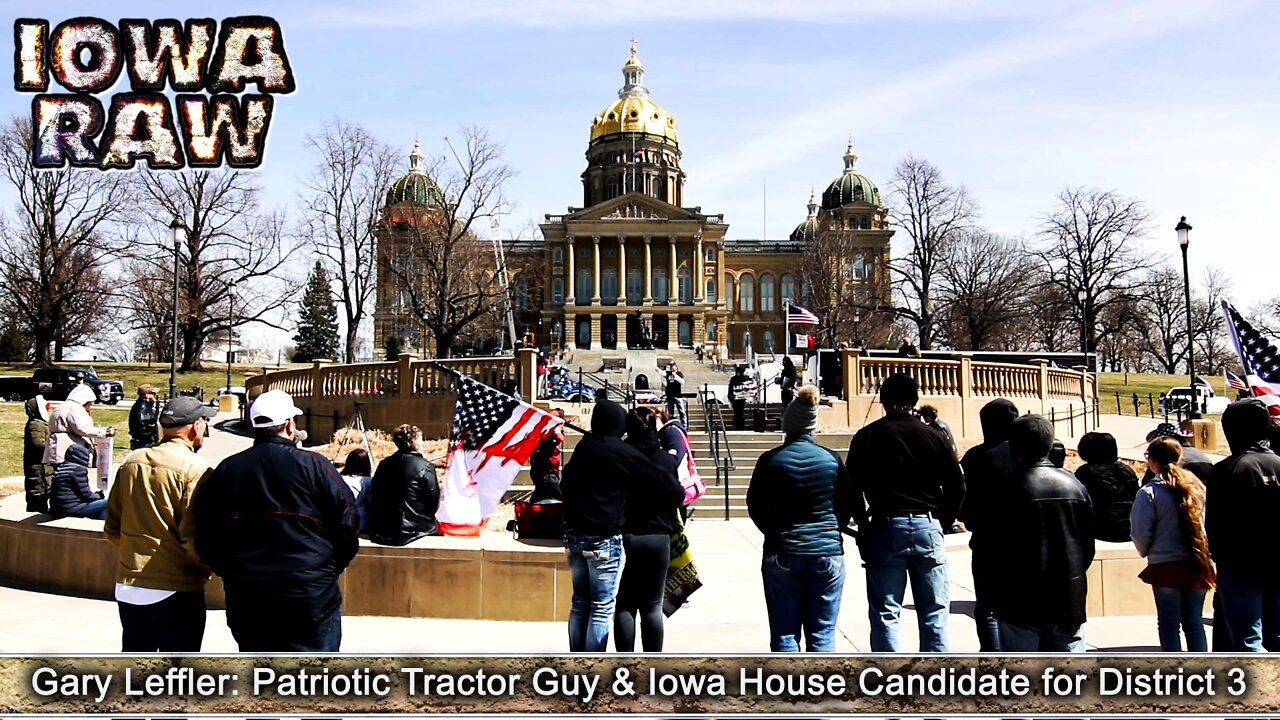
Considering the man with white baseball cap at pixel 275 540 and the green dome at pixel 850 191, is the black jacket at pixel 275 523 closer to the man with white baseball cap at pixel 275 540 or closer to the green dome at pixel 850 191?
the man with white baseball cap at pixel 275 540

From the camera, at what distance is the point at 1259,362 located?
10695mm

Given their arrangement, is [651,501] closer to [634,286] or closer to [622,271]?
[622,271]

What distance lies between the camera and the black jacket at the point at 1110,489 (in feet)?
27.4

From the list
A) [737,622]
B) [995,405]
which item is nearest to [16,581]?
[737,622]

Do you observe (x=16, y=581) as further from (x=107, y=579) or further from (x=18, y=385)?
(x=18, y=385)

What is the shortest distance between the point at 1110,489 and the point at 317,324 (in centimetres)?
8127

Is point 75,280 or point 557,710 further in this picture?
point 75,280

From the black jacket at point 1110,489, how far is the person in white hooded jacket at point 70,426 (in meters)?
9.35

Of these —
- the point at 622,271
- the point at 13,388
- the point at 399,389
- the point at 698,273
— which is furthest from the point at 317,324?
the point at 399,389

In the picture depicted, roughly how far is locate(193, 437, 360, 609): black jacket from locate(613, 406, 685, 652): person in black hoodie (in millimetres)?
2051

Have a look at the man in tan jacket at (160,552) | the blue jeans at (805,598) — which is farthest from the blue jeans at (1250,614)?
the man in tan jacket at (160,552)

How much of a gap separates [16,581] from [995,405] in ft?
32.0

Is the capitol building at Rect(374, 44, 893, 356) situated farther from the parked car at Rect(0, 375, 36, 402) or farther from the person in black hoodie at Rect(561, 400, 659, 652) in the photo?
the person in black hoodie at Rect(561, 400, 659, 652)

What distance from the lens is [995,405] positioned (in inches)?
244
